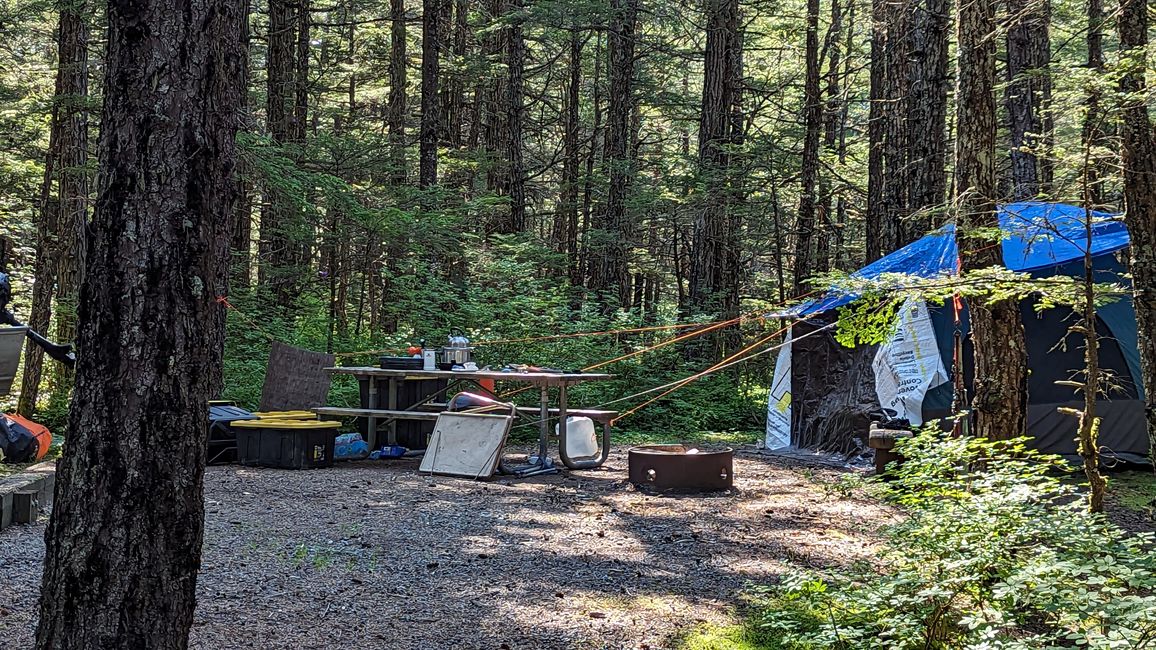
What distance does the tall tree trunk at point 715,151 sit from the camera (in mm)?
13859

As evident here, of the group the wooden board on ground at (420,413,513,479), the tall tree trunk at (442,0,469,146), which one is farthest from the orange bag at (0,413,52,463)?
the tall tree trunk at (442,0,469,146)

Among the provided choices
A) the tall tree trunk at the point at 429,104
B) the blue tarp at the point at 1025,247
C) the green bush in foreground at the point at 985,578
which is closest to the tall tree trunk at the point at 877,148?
the blue tarp at the point at 1025,247

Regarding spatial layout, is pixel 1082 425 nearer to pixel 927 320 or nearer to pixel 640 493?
pixel 640 493

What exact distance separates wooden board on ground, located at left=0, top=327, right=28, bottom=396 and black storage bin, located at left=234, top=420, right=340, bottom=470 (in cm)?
194

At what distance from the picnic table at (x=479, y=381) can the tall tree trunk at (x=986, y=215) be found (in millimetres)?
3457

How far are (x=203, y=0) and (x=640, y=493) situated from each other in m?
5.39

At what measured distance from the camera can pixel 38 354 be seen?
11.2 m

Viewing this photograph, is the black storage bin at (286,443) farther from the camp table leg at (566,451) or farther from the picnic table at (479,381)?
the camp table leg at (566,451)

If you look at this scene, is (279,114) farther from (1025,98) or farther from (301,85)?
(1025,98)

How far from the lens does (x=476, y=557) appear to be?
5.04 metres

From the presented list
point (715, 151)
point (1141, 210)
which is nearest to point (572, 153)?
point (715, 151)

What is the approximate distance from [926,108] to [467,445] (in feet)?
19.6

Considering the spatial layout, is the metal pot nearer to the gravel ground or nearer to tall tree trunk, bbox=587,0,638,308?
the gravel ground

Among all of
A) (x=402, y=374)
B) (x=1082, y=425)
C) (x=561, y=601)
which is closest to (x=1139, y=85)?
(x=1082, y=425)
